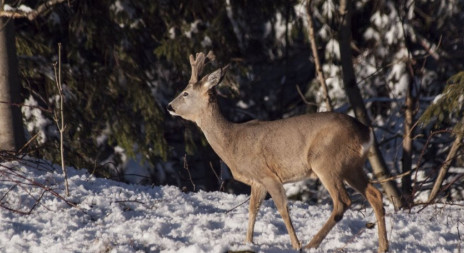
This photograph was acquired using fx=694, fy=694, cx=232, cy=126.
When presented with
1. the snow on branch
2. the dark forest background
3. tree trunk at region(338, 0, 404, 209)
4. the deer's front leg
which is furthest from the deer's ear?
tree trunk at region(338, 0, 404, 209)

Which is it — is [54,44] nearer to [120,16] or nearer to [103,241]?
[120,16]

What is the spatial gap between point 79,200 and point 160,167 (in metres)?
5.85

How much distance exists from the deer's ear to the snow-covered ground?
1333 mm

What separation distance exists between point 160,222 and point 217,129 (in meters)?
1.15

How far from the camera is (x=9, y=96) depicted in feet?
28.0

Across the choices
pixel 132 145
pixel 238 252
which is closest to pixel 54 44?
pixel 132 145

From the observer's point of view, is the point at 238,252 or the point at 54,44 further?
the point at 54,44

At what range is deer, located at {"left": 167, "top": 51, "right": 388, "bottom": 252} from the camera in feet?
20.8

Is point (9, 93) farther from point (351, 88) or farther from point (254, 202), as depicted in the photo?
point (351, 88)

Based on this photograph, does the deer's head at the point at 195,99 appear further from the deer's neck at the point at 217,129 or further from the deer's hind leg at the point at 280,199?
the deer's hind leg at the point at 280,199

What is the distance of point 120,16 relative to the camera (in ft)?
38.1

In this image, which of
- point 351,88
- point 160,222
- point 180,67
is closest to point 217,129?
point 160,222

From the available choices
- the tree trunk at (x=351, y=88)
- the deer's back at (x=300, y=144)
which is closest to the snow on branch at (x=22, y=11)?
the deer's back at (x=300, y=144)

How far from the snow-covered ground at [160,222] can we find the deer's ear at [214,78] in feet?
4.37
